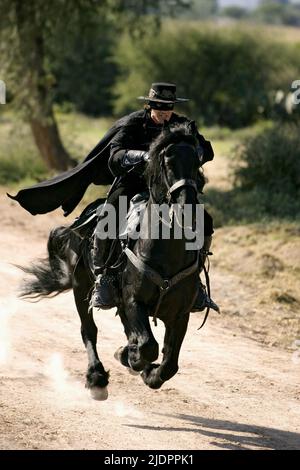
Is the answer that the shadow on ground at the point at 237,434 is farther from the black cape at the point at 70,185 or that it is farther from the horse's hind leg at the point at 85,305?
the black cape at the point at 70,185

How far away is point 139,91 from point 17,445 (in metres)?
37.4

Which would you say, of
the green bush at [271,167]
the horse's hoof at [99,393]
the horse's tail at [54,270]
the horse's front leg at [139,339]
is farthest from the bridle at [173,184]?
the green bush at [271,167]

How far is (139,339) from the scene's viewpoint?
24.6 feet

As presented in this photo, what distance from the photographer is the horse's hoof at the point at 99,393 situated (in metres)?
8.28

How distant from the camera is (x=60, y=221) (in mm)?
17719

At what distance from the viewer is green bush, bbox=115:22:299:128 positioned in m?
42.1

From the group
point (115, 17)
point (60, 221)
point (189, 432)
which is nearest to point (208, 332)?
Answer: point (189, 432)

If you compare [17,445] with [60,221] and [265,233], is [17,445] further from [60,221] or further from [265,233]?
[60,221]

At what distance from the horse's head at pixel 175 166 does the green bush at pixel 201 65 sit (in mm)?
→ 33939

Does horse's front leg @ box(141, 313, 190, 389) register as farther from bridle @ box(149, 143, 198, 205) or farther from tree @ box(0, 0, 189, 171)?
tree @ box(0, 0, 189, 171)

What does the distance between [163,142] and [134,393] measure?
9.47 feet

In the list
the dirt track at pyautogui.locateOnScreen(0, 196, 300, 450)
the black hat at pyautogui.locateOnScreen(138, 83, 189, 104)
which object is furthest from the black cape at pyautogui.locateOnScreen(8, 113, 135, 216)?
the dirt track at pyautogui.locateOnScreen(0, 196, 300, 450)

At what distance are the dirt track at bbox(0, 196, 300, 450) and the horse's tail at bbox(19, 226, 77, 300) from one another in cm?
75

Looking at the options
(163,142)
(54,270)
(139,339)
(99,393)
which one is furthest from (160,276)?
(54,270)
